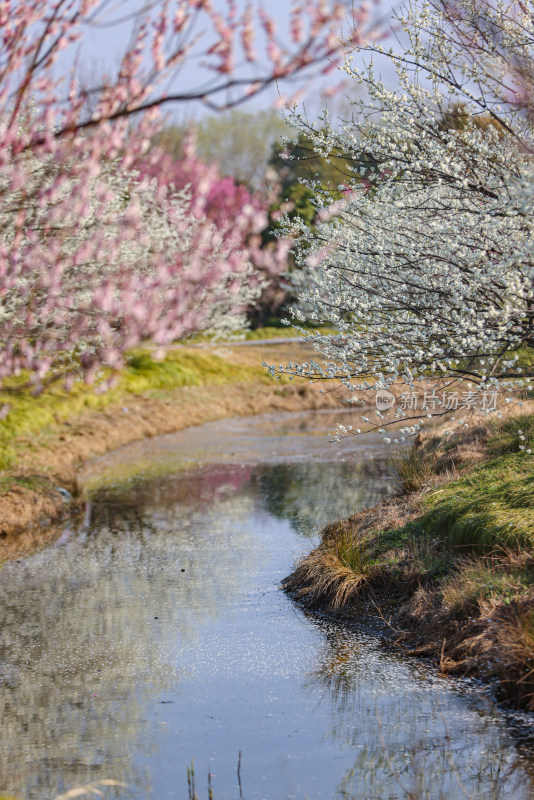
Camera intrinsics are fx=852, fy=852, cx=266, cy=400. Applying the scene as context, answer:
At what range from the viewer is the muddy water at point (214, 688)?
236 inches

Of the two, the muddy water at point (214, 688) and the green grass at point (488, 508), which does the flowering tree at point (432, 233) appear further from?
the muddy water at point (214, 688)

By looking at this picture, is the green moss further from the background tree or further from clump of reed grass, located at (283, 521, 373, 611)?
the background tree

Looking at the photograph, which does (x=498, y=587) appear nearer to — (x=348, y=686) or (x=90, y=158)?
(x=348, y=686)

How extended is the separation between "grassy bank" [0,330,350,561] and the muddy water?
3.69 ft

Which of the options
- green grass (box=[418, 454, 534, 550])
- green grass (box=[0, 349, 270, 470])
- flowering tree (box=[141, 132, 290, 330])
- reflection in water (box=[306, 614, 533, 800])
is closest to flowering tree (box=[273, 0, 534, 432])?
green grass (box=[418, 454, 534, 550])

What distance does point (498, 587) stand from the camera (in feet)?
25.5

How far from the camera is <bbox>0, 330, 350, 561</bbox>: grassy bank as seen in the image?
1414 centimetres

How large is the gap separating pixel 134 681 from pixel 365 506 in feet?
19.8

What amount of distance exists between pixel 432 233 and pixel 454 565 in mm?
→ 3461

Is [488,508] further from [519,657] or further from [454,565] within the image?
[519,657]

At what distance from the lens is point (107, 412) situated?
22422 millimetres

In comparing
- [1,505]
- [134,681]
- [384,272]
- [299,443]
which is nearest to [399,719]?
[134,681]

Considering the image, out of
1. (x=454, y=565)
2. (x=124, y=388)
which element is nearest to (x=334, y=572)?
(x=454, y=565)

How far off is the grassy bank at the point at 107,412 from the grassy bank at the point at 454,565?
3.52 metres
